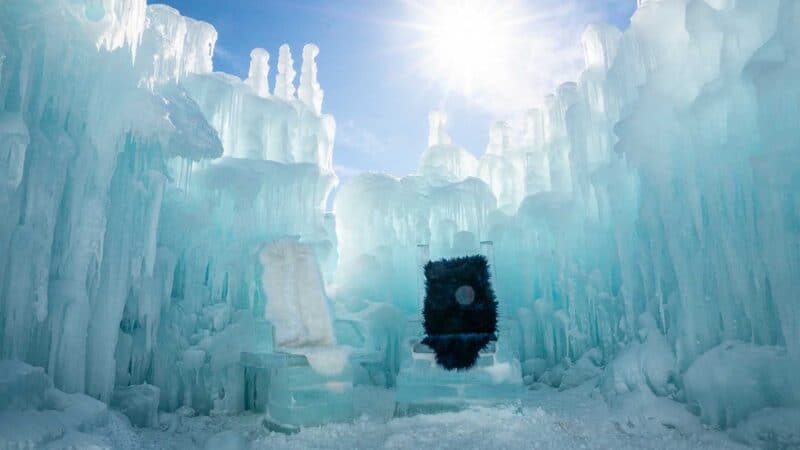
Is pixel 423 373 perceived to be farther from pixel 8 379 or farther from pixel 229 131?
pixel 229 131

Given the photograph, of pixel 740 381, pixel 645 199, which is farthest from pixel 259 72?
pixel 740 381

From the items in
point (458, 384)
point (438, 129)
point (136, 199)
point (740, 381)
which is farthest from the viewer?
point (438, 129)

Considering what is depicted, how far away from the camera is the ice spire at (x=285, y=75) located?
57.8 ft

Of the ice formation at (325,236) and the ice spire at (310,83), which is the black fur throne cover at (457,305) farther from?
the ice spire at (310,83)

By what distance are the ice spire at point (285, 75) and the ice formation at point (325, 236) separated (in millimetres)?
97

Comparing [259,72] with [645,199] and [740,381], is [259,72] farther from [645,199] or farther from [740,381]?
[740,381]

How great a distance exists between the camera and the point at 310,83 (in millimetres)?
18469

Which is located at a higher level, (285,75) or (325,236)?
(285,75)

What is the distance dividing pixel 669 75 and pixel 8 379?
42.1 feet

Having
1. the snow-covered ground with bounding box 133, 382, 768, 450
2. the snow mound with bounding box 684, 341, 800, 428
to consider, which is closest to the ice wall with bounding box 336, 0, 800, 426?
the snow mound with bounding box 684, 341, 800, 428

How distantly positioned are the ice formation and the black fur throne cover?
64 cm

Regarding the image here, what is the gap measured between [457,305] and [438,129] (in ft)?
36.5

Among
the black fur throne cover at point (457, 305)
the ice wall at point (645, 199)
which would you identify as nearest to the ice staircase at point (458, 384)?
the black fur throne cover at point (457, 305)

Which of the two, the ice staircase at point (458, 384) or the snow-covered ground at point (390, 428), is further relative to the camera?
the ice staircase at point (458, 384)
